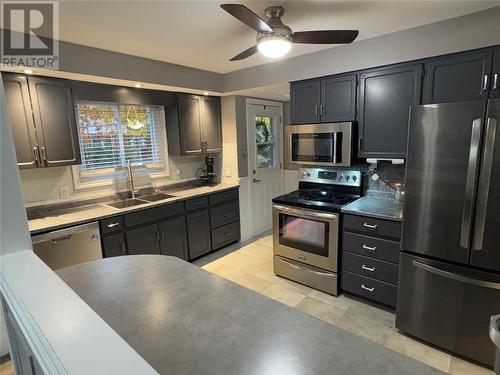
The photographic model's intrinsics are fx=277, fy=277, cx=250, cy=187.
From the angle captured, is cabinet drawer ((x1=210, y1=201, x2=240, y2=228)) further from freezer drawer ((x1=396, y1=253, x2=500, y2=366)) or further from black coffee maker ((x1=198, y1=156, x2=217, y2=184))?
freezer drawer ((x1=396, y1=253, x2=500, y2=366))

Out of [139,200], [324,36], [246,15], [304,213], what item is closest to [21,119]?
[139,200]

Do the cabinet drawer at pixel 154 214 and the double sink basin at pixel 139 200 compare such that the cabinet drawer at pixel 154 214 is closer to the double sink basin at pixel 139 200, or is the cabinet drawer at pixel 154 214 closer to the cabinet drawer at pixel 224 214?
the double sink basin at pixel 139 200

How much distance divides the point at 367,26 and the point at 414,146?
43.6 inches

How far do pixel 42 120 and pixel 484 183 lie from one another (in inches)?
136

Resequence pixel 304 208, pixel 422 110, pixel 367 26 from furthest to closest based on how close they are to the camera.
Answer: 1. pixel 304 208
2. pixel 367 26
3. pixel 422 110

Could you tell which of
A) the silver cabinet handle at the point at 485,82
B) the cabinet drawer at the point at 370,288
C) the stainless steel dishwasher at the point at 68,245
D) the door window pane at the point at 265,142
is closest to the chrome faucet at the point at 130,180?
the stainless steel dishwasher at the point at 68,245

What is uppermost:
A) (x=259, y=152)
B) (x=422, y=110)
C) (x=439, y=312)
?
(x=422, y=110)

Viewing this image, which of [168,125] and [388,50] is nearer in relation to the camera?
[388,50]

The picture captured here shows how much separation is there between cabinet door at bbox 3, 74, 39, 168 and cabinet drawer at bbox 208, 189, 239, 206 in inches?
76.1

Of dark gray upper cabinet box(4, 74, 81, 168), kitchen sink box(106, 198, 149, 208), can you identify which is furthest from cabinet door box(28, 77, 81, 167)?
kitchen sink box(106, 198, 149, 208)

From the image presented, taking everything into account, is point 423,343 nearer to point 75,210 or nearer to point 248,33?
point 248,33

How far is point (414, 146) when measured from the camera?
1996mm

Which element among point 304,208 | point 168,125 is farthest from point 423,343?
point 168,125

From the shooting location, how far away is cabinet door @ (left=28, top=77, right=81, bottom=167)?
96.4 inches
